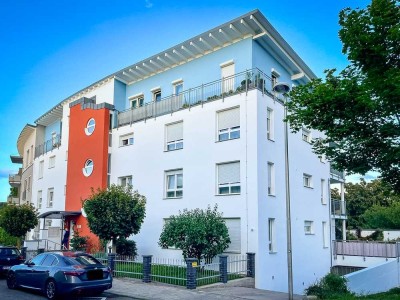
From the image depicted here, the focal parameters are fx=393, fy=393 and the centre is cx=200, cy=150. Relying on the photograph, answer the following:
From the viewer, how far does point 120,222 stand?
1803cm

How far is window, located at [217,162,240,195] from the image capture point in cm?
1834

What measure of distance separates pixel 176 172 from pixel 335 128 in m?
10.4

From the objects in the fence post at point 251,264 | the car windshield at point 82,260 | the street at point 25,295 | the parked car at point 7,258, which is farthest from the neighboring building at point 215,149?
the car windshield at point 82,260

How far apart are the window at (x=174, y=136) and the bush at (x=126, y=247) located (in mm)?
5415

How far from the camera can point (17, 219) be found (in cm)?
2639

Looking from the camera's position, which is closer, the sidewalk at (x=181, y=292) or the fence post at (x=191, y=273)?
the sidewalk at (x=181, y=292)

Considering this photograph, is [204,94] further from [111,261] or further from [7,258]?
[7,258]

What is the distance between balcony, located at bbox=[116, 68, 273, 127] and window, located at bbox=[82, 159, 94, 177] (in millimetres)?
3178

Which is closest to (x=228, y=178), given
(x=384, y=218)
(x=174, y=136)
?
(x=174, y=136)

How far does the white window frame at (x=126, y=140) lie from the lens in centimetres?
2416

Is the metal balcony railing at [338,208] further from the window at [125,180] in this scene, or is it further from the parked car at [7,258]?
the parked car at [7,258]

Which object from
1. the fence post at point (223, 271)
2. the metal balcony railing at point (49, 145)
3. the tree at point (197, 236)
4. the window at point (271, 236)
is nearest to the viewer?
the fence post at point (223, 271)

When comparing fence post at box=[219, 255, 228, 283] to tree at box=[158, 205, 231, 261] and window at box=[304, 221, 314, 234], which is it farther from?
window at box=[304, 221, 314, 234]

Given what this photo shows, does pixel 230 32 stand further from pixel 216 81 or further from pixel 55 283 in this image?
pixel 55 283
